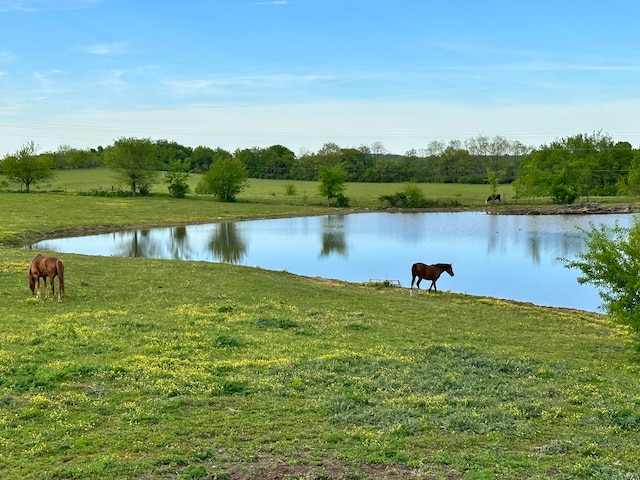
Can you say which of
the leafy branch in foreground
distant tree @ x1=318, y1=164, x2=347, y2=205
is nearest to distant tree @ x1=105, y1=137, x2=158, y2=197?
distant tree @ x1=318, y1=164, x2=347, y2=205

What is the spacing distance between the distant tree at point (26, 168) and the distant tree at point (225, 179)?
2457 centimetres

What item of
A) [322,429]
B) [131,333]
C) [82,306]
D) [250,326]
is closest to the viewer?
[322,429]

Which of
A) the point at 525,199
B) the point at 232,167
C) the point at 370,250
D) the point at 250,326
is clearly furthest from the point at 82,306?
the point at 525,199

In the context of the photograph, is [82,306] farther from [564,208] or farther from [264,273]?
[564,208]

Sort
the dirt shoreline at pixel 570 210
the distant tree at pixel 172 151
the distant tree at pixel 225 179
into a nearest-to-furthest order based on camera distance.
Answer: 1. the dirt shoreline at pixel 570 210
2. the distant tree at pixel 225 179
3. the distant tree at pixel 172 151

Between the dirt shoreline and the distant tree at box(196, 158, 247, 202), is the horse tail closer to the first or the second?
the dirt shoreline

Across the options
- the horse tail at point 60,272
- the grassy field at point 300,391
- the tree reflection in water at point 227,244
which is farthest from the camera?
the tree reflection in water at point 227,244

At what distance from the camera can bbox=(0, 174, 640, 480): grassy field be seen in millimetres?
6805

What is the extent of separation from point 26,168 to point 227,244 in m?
55.4

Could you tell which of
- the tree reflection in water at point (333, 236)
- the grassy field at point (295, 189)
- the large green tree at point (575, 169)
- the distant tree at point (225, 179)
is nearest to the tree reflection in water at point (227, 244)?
the tree reflection in water at point (333, 236)

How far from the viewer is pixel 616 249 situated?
14.9 m

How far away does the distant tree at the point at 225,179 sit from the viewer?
3568 inches

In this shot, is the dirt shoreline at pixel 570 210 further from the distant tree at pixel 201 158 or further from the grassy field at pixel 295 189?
the distant tree at pixel 201 158

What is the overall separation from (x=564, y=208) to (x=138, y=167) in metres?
65.3
